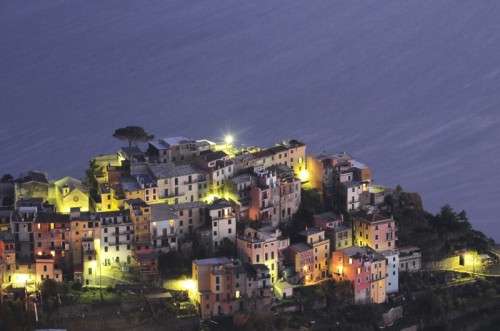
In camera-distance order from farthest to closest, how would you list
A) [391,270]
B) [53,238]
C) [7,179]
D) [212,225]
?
[7,179], [391,270], [212,225], [53,238]

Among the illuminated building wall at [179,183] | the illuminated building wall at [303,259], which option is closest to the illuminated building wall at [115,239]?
the illuminated building wall at [179,183]

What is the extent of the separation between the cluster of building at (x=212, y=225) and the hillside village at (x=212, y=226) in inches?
1.1

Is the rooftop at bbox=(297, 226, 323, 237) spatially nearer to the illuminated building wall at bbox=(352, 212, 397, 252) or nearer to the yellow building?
the illuminated building wall at bbox=(352, 212, 397, 252)

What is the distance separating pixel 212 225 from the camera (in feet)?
137

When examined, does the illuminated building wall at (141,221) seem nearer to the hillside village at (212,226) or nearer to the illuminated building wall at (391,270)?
the hillside village at (212,226)

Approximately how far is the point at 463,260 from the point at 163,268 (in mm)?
9591

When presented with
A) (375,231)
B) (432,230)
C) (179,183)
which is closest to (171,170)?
(179,183)

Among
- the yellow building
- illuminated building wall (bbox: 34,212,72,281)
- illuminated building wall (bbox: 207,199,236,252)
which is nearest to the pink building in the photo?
illuminated building wall (bbox: 207,199,236,252)

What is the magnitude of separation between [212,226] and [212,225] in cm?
4

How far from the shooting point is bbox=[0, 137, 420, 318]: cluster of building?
40.3m

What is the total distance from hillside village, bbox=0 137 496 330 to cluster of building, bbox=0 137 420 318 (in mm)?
29

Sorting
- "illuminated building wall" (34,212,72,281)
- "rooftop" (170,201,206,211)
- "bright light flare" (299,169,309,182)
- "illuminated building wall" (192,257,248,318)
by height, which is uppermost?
"bright light flare" (299,169,309,182)

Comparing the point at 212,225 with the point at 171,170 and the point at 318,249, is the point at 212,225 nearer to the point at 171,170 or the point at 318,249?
the point at 171,170

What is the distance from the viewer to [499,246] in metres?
46.8
